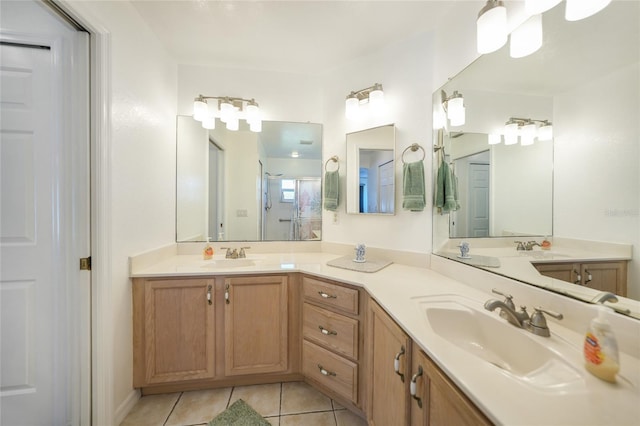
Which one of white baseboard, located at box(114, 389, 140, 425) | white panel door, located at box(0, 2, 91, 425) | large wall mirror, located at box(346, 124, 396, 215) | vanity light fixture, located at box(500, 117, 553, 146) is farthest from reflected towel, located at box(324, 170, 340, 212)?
white baseboard, located at box(114, 389, 140, 425)

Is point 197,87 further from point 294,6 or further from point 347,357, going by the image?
point 347,357

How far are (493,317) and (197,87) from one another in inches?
101

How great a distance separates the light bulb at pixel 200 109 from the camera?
198cm

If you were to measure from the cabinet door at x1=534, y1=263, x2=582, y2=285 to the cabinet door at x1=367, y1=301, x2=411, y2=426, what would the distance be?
637 millimetres

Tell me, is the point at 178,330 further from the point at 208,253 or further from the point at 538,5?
the point at 538,5

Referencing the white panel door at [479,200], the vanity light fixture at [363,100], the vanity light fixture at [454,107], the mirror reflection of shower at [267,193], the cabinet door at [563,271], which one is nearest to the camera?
the cabinet door at [563,271]

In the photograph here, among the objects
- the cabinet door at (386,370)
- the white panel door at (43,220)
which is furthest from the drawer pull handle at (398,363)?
the white panel door at (43,220)

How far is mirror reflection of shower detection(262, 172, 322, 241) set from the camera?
7.14ft

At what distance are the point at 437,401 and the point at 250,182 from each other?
76.8 inches

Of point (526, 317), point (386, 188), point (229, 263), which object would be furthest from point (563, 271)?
point (229, 263)

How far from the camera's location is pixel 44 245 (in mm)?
1195

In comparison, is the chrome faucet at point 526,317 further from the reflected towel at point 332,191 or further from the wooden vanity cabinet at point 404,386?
the reflected towel at point 332,191

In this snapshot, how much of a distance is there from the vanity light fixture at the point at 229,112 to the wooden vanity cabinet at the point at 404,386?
1801 millimetres

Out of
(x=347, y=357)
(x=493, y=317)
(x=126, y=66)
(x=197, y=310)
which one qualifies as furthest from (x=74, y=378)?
(x=493, y=317)
